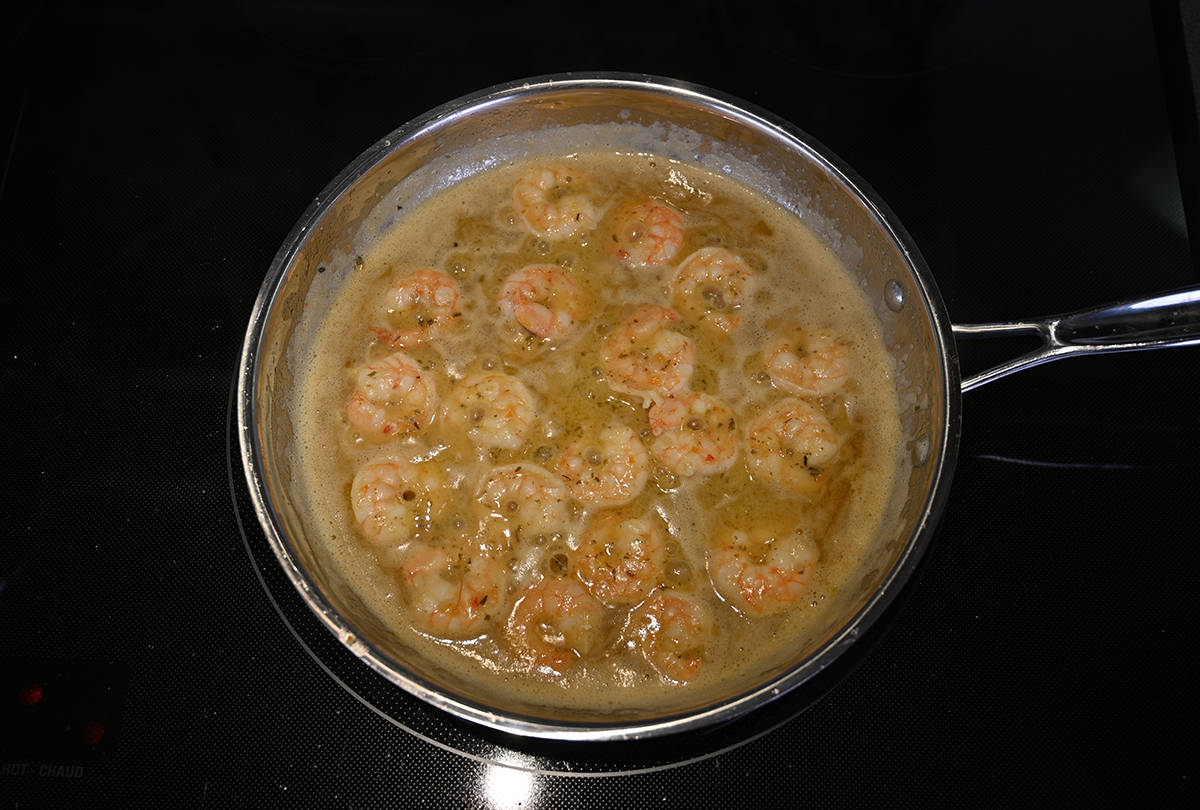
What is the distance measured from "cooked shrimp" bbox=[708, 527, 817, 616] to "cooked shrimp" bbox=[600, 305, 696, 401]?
0.34 m

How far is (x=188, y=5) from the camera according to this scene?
2.40 meters

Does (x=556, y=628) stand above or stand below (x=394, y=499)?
below

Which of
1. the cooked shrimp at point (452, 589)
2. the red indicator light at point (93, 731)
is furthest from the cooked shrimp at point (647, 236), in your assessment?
the red indicator light at point (93, 731)

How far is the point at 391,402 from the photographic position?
1900mm

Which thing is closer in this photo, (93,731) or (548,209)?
(93,731)

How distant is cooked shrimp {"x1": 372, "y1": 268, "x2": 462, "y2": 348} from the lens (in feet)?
6.56

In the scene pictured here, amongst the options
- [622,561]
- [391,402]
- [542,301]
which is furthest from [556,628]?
[542,301]

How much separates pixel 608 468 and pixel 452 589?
0.39 meters

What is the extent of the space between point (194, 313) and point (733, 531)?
1.33 m

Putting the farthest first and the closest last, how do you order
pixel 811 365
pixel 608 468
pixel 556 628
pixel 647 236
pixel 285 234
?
pixel 285 234 → pixel 647 236 → pixel 811 365 → pixel 608 468 → pixel 556 628

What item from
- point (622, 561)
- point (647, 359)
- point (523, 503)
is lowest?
point (622, 561)

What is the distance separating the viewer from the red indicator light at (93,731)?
176 cm

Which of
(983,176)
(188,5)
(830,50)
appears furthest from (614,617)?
(188,5)

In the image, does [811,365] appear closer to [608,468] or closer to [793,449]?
[793,449]
